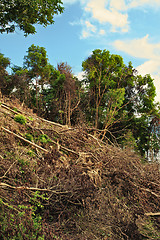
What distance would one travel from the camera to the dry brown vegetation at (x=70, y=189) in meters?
3.39

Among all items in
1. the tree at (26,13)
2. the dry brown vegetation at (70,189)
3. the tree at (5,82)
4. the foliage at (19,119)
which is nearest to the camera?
the dry brown vegetation at (70,189)

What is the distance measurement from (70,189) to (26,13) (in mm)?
9498

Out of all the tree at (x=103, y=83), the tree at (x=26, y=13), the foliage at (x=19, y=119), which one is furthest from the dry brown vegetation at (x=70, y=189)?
the tree at (x=103, y=83)

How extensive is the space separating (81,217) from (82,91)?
39.2 ft

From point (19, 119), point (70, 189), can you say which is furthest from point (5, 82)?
point (70, 189)

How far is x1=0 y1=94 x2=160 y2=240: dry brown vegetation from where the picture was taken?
11.1 feet

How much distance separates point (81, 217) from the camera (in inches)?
152

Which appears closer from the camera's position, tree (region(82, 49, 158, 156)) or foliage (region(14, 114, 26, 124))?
foliage (region(14, 114, 26, 124))

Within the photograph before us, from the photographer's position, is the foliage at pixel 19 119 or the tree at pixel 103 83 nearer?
the foliage at pixel 19 119

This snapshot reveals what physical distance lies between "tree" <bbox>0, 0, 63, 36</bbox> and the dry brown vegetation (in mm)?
6182

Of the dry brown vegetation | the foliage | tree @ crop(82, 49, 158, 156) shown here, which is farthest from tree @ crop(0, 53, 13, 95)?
the dry brown vegetation

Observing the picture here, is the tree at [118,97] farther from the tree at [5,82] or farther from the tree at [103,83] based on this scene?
the tree at [5,82]

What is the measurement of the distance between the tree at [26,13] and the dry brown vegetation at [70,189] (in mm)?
6182

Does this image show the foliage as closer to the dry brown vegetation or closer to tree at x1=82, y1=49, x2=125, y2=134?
the dry brown vegetation
